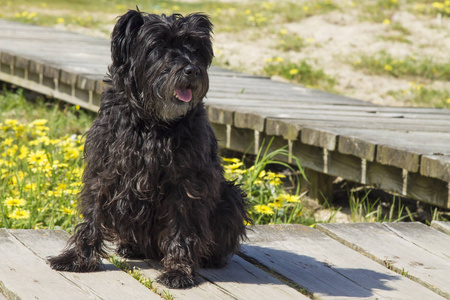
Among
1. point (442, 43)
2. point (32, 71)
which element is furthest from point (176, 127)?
point (442, 43)

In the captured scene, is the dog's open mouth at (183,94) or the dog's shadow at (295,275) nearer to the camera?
the dog's open mouth at (183,94)

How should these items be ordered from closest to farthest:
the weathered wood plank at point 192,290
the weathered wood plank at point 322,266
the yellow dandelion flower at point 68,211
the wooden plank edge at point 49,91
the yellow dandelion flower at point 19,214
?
the weathered wood plank at point 192,290
the weathered wood plank at point 322,266
the yellow dandelion flower at point 19,214
the yellow dandelion flower at point 68,211
the wooden plank edge at point 49,91

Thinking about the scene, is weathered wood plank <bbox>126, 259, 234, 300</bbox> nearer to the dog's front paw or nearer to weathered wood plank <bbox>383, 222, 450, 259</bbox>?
the dog's front paw

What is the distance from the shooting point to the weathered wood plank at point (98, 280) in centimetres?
275

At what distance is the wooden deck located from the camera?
2809 millimetres

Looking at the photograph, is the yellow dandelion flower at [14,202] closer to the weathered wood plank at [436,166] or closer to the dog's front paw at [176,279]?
the dog's front paw at [176,279]

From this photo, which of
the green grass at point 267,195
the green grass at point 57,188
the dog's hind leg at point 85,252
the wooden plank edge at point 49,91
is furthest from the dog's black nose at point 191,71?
the wooden plank edge at point 49,91

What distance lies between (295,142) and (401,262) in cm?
191

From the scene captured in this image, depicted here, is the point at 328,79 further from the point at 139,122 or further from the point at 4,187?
the point at 139,122

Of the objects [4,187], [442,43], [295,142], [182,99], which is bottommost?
[4,187]

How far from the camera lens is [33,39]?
911cm

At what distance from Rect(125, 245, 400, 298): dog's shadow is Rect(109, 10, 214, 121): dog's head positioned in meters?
0.78

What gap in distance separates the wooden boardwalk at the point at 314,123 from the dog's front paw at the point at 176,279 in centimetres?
193

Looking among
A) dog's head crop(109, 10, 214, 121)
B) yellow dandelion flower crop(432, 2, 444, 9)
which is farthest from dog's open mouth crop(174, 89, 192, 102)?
yellow dandelion flower crop(432, 2, 444, 9)
